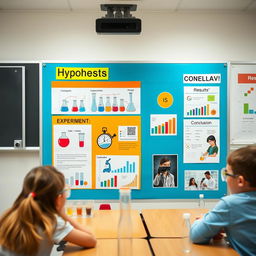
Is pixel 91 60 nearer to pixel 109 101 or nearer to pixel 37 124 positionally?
pixel 109 101

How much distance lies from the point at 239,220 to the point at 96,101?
82.1 inches

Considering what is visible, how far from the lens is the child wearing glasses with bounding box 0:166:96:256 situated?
1.39 metres

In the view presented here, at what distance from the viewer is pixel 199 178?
333cm

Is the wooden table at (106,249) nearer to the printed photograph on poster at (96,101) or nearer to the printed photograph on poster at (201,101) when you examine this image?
the printed photograph on poster at (96,101)

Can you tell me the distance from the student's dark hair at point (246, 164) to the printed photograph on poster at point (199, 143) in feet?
5.34

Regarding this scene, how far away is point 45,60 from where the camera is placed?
3.30m

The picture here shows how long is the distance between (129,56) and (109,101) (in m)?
0.55

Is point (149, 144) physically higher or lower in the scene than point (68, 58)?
lower

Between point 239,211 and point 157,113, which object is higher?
point 157,113

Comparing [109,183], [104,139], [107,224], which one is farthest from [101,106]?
[107,224]

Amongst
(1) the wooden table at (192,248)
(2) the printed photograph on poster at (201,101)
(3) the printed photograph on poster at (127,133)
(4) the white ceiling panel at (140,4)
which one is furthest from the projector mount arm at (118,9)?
(1) the wooden table at (192,248)

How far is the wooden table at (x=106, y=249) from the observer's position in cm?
162

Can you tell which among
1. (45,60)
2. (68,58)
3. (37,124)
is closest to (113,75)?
(68,58)

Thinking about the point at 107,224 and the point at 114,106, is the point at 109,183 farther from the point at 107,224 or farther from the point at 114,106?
the point at 107,224
